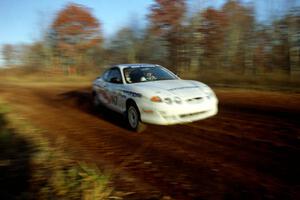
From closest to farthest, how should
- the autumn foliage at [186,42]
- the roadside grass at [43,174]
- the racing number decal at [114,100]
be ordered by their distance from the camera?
the roadside grass at [43,174] → the racing number decal at [114,100] → the autumn foliage at [186,42]

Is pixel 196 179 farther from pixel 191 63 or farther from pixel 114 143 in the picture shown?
pixel 191 63

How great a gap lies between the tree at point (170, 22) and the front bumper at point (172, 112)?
2469cm

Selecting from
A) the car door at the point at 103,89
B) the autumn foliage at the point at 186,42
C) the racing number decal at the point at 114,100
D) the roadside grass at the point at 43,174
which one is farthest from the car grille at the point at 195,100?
the autumn foliage at the point at 186,42

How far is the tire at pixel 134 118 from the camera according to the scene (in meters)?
7.42

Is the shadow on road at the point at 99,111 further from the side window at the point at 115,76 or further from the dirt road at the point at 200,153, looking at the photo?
the side window at the point at 115,76

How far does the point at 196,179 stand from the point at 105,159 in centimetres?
184

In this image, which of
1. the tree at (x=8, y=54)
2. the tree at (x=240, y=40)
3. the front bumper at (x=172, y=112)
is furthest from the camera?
the tree at (x=8, y=54)

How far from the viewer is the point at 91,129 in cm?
833

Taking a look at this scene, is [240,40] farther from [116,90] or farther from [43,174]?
[43,174]

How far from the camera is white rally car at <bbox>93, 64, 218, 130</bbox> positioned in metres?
6.81

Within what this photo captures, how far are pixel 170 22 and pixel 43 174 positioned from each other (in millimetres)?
29895

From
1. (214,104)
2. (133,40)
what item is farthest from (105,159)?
(133,40)

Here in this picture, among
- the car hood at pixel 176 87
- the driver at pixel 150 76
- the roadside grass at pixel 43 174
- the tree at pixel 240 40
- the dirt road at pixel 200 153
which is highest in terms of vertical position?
the tree at pixel 240 40

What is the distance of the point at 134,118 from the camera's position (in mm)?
7605
